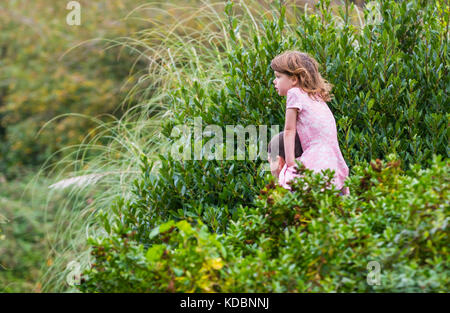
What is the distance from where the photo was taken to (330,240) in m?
2.23

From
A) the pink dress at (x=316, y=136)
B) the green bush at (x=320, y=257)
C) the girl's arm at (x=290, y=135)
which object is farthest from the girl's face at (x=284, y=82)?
the green bush at (x=320, y=257)

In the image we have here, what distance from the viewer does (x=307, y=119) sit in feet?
11.9

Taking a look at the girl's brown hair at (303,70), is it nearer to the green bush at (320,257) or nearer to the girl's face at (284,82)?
the girl's face at (284,82)

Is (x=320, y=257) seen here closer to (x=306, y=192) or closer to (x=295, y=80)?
(x=306, y=192)

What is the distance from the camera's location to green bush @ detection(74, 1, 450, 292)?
2227 millimetres

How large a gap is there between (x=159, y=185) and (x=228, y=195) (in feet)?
1.60

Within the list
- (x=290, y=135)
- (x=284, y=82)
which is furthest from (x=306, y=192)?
(x=284, y=82)

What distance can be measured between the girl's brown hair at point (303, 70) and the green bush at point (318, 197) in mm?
279

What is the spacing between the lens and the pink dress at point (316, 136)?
142 inches

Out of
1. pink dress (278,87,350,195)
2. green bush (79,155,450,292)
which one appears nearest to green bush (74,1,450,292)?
green bush (79,155,450,292)
